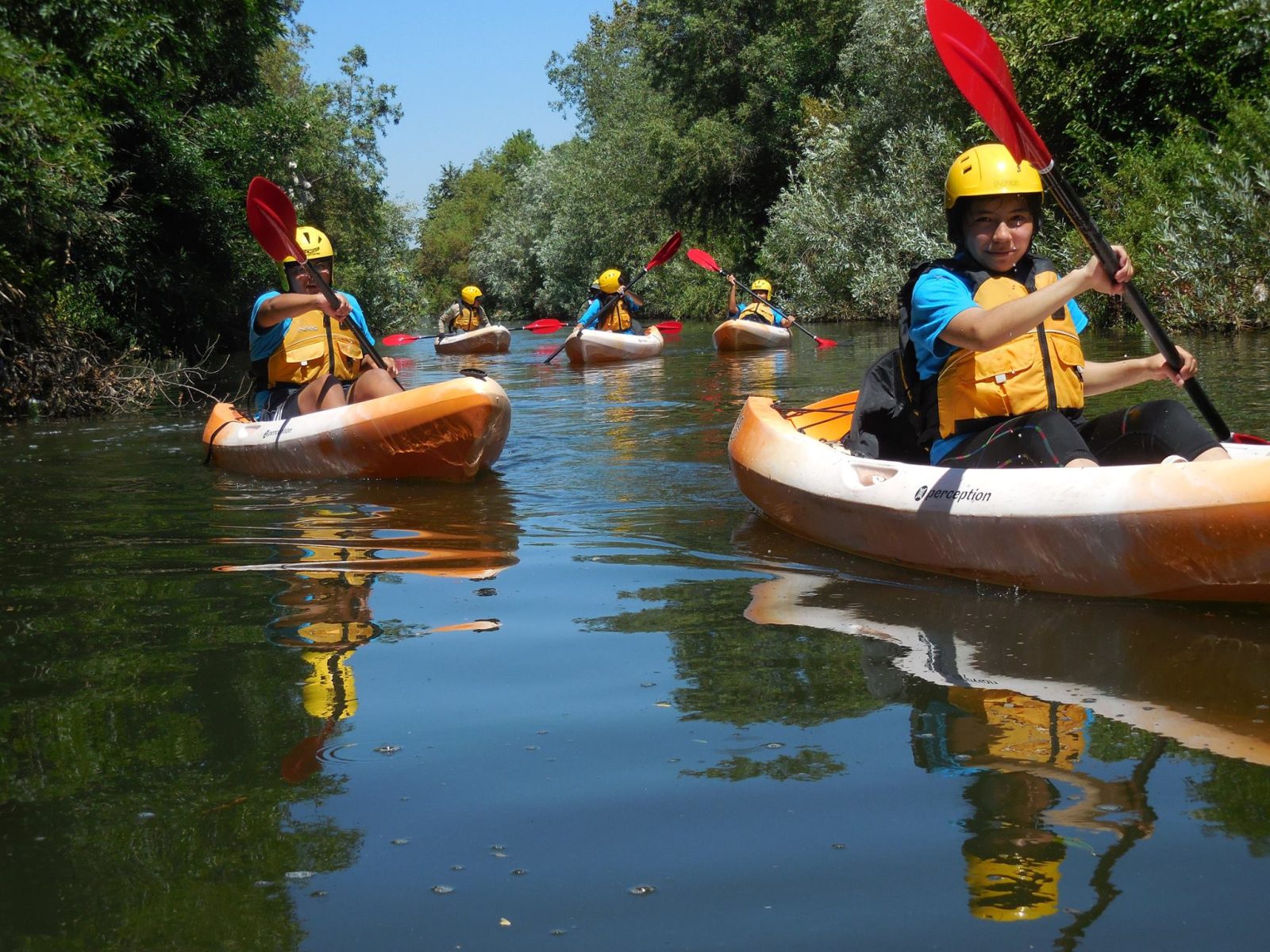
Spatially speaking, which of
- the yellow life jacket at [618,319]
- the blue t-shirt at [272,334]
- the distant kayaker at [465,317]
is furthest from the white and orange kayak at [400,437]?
the distant kayaker at [465,317]

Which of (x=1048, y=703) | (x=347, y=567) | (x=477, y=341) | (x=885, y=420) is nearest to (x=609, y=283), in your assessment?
(x=477, y=341)

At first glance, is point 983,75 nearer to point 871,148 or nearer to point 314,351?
point 314,351

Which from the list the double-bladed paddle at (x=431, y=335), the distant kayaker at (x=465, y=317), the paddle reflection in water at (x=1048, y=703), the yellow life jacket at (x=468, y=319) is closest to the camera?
the paddle reflection in water at (x=1048, y=703)

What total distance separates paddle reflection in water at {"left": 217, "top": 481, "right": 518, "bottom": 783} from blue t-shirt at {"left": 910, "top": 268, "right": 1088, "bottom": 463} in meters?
1.53

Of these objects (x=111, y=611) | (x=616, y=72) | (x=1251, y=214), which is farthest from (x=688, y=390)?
(x=616, y=72)

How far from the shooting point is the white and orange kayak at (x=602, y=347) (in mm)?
16016

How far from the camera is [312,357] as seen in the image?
7078 mm

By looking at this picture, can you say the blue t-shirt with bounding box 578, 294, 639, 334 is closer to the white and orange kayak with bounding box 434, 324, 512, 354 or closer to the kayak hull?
the kayak hull

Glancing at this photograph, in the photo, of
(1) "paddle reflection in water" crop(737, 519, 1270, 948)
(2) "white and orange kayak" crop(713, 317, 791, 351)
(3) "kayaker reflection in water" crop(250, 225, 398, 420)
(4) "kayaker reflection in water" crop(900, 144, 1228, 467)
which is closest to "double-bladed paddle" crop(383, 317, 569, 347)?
(2) "white and orange kayak" crop(713, 317, 791, 351)

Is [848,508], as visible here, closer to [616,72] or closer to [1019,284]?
[1019,284]

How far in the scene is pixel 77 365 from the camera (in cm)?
1076

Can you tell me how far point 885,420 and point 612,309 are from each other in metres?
12.6

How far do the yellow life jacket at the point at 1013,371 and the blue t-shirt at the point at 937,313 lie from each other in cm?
4

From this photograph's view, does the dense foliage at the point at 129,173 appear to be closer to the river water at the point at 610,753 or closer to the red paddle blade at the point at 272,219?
the red paddle blade at the point at 272,219
